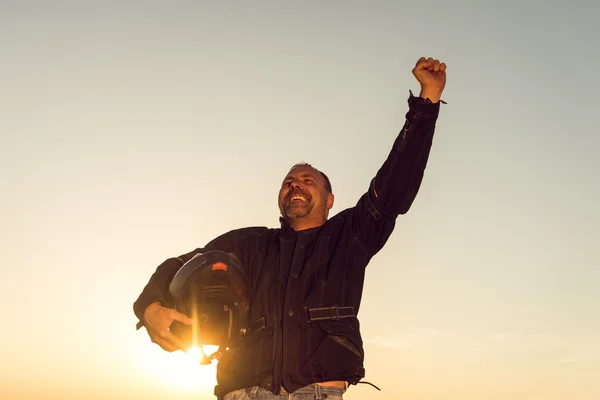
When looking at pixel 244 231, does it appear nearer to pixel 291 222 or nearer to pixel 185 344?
pixel 291 222

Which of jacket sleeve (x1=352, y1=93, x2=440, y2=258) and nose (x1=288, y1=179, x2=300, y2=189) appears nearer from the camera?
jacket sleeve (x1=352, y1=93, x2=440, y2=258)

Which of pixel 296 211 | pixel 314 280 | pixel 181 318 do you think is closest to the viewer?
pixel 181 318

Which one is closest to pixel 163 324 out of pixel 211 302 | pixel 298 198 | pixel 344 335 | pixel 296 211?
pixel 211 302

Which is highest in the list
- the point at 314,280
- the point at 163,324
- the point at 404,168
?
the point at 404,168

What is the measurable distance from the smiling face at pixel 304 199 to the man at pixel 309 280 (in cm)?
1

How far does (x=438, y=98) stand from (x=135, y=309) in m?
3.97

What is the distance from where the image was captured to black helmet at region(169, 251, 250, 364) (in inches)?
259

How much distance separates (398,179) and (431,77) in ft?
4.01

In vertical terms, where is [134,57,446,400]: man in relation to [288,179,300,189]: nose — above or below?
below

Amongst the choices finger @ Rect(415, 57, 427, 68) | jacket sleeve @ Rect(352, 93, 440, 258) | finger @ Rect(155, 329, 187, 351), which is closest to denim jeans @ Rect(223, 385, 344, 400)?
finger @ Rect(155, 329, 187, 351)

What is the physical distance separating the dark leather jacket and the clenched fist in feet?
0.40

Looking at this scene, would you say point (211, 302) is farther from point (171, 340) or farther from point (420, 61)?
point (420, 61)

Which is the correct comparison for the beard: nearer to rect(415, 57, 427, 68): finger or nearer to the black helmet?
the black helmet

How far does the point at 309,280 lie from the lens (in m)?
7.07
